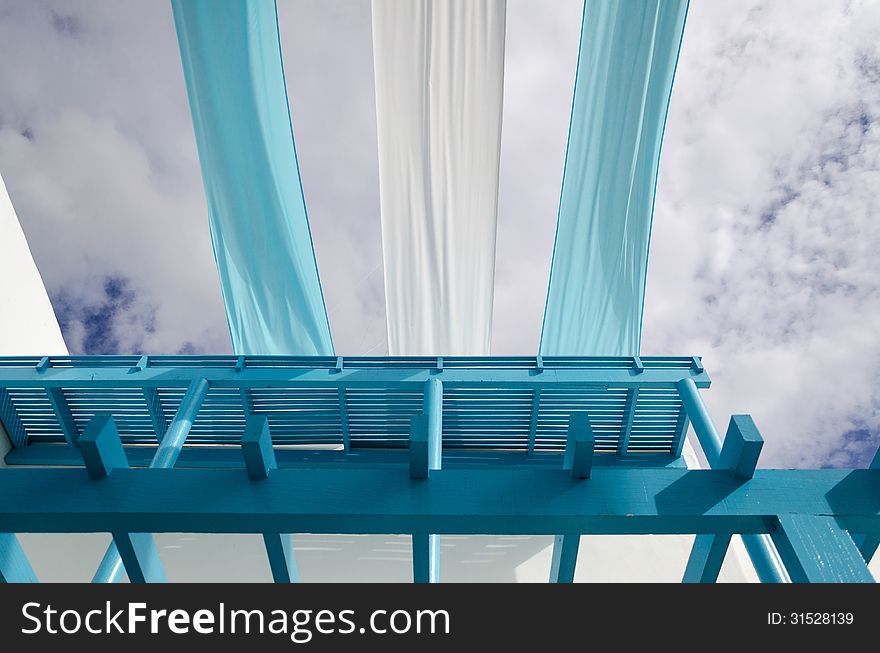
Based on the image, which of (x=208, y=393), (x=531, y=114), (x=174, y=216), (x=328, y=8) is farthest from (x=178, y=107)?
(x=531, y=114)

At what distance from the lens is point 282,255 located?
6.66m

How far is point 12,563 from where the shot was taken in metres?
2.27

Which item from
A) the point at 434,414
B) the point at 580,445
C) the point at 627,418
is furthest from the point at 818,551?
the point at 627,418

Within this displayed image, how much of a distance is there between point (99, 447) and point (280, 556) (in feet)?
2.56

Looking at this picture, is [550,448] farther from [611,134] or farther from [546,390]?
[611,134]

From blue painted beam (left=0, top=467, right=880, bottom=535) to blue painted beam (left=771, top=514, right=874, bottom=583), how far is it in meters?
0.05

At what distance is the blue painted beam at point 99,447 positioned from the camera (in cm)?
222

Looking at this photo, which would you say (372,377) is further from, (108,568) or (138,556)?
(138,556)

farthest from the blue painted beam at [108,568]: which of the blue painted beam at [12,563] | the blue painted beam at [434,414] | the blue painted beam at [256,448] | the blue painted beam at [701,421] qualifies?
the blue painted beam at [701,421]

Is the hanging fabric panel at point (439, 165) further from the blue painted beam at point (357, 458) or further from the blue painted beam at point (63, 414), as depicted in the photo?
the blue painted beam at point (63, 414)

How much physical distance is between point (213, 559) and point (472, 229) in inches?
181

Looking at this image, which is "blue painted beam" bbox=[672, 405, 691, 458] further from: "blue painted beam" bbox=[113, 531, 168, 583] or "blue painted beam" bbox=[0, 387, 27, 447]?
"blue painted beam" bbox=[0, 387, 27, 447]

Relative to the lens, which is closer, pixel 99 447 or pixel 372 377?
pixel 99 447

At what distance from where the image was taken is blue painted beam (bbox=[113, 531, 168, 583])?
2.29m
